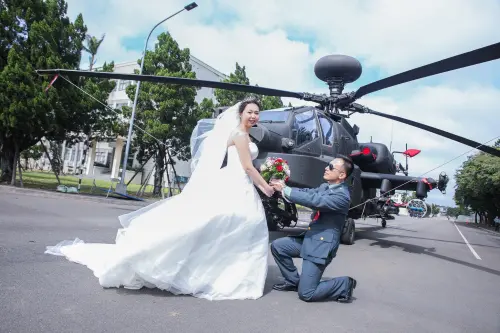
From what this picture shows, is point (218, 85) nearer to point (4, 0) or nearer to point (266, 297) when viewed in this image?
point (266, 297)

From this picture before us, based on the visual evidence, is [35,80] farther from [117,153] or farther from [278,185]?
[117,153]

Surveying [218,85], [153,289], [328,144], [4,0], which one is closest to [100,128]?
[4,0]

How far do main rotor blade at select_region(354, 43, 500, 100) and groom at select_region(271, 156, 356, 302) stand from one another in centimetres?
227

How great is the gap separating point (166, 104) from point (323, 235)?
1724 centimetres

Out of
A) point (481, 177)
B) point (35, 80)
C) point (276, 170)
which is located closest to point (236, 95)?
point (35, 80)

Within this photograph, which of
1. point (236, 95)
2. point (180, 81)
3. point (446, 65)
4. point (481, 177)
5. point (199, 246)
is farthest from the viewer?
point (481, 177)

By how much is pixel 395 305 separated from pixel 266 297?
1.53 meters

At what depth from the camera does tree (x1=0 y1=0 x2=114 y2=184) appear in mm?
13125

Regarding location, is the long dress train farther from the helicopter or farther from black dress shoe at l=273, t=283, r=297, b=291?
the helicopter

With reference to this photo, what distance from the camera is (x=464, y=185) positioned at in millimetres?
39469

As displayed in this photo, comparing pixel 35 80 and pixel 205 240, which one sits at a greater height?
pixel 35 80

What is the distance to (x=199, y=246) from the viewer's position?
11.5 feet

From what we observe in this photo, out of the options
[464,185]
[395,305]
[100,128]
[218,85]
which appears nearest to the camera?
[395,305]

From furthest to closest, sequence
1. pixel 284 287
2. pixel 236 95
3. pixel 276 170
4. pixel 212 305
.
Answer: pixel 236 95, pixel 276 170, pixel 284 287, pixel 212 305
